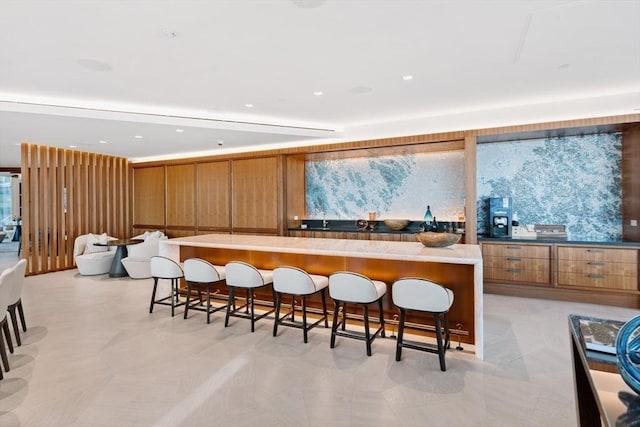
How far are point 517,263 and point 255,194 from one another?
5.28 m

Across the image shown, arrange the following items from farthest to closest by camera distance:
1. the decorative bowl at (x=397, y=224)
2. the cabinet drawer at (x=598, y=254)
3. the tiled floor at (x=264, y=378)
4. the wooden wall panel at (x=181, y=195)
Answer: the wooden wall panel at (x=181, y=195)
the decorative bowl at (x=397, y=224)
the cabinet drawer at (x=598, y=254)
the tiled floor at (x=264, y=378)

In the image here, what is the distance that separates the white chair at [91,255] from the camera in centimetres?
695

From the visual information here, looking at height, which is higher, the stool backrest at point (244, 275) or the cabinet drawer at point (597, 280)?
the stool backrest at point (244, 275)

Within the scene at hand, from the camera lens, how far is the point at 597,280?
15.9 feet

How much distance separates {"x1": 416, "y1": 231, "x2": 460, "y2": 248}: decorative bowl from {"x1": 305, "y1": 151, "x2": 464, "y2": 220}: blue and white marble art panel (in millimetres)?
2924

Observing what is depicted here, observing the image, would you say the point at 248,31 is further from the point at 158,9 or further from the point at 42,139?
the point at 42,139

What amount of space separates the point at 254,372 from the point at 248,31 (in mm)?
2980

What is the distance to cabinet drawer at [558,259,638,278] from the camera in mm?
4676

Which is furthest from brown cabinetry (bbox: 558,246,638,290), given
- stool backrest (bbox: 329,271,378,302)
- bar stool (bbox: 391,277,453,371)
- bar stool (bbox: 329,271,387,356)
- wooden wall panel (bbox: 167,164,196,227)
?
wooden wall panel (bbox: 167,164,196,227)

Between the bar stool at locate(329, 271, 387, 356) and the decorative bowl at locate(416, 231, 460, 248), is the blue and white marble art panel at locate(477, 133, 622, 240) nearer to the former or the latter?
the decorative bowl at locate(416, 231, 460, 248)

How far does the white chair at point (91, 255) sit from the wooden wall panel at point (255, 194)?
2770 mm

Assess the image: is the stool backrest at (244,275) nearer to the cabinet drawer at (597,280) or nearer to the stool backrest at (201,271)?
the stool backrest at (201,271)

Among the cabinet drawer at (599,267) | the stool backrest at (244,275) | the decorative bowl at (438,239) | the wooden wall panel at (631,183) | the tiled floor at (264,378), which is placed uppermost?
the wooden wall panel at (631,183)

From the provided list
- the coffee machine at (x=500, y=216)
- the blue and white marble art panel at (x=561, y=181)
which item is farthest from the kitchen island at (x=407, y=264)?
the blue and white marble art panel at (x=561, y=181)
